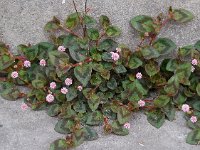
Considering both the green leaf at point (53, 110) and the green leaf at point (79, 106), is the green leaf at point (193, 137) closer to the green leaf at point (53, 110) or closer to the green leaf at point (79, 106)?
the green leaf at point (79, 106)

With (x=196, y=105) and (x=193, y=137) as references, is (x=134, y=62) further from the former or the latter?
(x=193, y=137)

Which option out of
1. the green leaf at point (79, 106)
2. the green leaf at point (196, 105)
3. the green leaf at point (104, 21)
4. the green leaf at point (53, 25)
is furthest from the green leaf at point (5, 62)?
the green leaf at point (196, 105)

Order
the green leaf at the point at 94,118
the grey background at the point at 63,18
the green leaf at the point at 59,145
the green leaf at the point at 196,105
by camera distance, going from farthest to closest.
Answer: the green leaf at the point at 196,105, the green leaf at the point at 94,118, the grey background at the point at 63,18, the green leaf at the point at 59,145

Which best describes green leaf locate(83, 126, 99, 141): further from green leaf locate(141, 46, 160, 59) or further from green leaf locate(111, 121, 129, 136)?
green leaf locate(141, 46, 160, 59)

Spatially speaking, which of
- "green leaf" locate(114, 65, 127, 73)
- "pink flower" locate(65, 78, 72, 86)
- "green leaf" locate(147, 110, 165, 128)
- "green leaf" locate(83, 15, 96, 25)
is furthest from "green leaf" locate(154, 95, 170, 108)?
"green leaf" locate(83, 15, 96, 25)

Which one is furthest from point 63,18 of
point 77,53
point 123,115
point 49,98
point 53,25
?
point 123,115

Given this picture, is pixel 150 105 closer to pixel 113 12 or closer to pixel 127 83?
pixel 127 83
